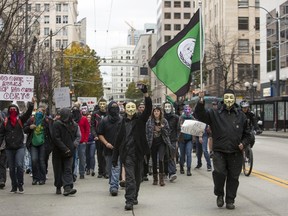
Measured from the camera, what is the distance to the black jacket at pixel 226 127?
8.32 m

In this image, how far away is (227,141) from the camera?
833 centimetres

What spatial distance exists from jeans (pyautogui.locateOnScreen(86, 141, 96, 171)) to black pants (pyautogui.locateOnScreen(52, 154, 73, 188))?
346 cm

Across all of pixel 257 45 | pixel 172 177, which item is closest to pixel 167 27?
pixel 257 45

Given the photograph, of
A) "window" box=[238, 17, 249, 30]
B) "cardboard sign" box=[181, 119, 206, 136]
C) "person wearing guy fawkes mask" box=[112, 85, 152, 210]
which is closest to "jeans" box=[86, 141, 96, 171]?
"cardboard sign" box=[181, 119, 206, 136]

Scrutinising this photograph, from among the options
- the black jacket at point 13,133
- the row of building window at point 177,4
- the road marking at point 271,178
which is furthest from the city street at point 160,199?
the row of building window at point 177,4

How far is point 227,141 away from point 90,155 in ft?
20.3

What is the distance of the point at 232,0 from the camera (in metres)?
70.1

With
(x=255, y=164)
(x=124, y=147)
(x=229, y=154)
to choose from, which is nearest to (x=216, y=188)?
(x=229, y=154)

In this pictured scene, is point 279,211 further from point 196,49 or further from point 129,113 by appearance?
point 196,49

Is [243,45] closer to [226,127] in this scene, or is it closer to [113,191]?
[113,191]

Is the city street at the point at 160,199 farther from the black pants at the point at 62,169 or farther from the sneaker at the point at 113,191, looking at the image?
the black pants at the point at 62,169

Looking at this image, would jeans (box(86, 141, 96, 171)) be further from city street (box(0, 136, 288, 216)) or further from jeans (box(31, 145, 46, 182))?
jeans (box(31, 145, 46, 182))

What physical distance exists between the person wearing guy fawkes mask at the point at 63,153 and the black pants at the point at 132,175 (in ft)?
6.42

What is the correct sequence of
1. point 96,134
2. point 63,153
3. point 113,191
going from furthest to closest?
point 96,134
point 63,153
point 113,191
